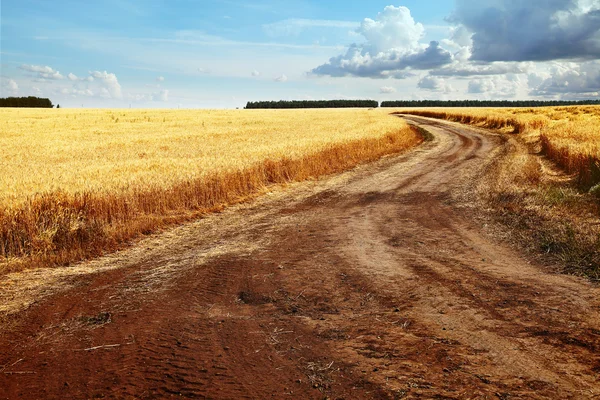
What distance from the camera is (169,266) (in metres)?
8.16

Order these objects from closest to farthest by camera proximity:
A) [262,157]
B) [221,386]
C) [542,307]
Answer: [221,386]
[542,307]
[262,157]

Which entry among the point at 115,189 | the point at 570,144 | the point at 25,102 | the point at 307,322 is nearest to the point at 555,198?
the point at 570,144

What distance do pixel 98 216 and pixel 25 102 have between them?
135 m

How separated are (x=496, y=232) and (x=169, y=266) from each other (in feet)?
21.7

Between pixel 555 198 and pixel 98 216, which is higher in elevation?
pixel 555 198

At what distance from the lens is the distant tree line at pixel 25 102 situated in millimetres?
119750

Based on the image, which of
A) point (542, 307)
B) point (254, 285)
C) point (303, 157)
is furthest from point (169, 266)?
point (303, 157)

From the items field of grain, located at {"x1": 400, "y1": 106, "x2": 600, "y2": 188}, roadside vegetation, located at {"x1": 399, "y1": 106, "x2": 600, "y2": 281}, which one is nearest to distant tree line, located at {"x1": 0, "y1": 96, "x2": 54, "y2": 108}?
field of grain, located at {"x1": 400, "y1": 106, "x2": 600, "y2": 188}

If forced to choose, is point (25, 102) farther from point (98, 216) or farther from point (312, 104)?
point (98, 216)

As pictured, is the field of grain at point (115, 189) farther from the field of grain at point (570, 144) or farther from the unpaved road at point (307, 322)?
the field of grain at point (570, 144)

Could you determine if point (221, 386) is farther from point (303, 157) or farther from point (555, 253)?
point (303, 157)

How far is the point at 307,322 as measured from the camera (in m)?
5.75

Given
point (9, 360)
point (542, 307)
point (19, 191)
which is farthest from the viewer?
point (19, 191)

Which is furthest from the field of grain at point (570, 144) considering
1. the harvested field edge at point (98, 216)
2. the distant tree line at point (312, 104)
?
the distant tree line at point (312, 104)
